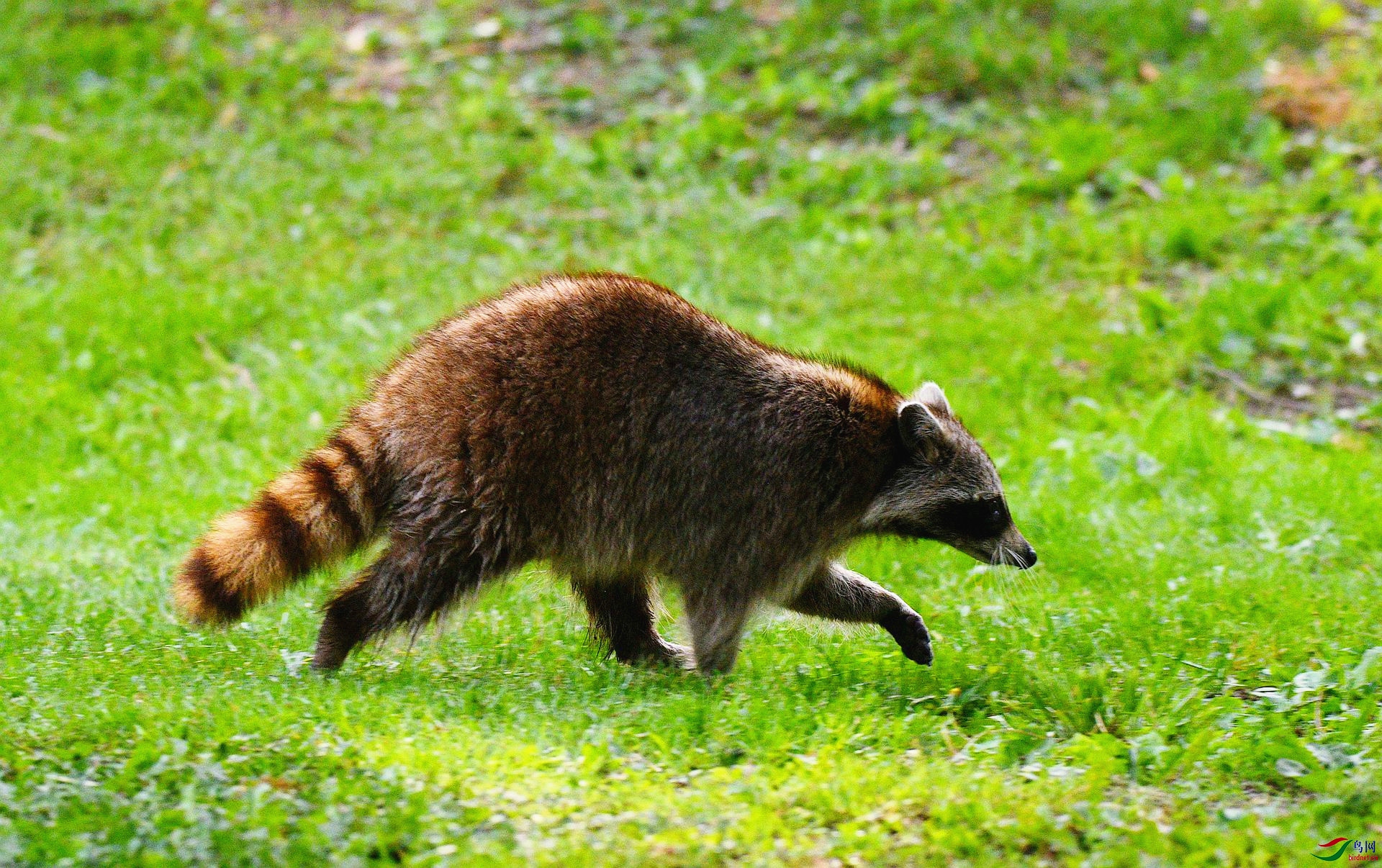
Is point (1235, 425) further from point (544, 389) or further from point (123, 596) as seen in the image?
point (123, 596)

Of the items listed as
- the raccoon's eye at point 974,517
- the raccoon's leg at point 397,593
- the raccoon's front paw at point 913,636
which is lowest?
the raccoon's front paw at point 913,636

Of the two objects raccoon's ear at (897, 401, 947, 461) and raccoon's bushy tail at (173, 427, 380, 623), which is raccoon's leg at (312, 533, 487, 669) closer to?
raccoon's bushy tail at (173, 427, 380, 623)

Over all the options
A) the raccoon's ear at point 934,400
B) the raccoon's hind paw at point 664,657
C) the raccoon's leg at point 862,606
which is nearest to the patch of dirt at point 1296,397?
the raccoon's ear at point 934,400

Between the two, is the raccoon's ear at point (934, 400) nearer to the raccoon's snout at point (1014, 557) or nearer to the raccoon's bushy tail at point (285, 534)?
the raccoon's snout at point (1014, 557)

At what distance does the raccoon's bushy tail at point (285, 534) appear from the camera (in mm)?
5098

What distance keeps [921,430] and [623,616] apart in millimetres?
1325

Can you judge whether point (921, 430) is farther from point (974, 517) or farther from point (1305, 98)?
point (1305, 98)

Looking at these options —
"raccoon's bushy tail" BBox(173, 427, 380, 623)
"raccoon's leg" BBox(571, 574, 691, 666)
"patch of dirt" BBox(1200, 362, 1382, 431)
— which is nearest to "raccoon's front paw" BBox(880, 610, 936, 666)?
"raccoon's leg" BBox(571, 574, 691, 666)

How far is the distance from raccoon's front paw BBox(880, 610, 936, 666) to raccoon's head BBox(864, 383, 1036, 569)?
16.5 inches

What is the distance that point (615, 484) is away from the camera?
17.7 ft

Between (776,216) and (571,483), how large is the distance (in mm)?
6190

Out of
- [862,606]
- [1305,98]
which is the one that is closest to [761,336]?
[862,606]

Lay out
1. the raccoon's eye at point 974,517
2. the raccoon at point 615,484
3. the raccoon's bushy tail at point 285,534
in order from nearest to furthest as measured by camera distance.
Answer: the raccoon's bushy tail at point 285,534 → the raccoon at point 615,484 → the raccoon's eye at point 974,517

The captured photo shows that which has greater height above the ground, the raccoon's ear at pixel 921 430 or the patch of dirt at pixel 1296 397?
the raccoon's ear at pixel 921 430
